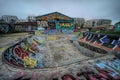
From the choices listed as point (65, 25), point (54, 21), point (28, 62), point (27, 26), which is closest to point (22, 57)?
point (28, 62)

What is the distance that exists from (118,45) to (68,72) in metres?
10.4

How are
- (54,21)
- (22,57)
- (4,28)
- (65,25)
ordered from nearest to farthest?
(22,57) < (4,28) < (65,25) < (54,21)

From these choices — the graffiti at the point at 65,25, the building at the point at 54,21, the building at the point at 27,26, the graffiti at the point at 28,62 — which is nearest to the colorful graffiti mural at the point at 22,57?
the graffiti at the point at 28,62

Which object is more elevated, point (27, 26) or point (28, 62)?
point (27, 26)

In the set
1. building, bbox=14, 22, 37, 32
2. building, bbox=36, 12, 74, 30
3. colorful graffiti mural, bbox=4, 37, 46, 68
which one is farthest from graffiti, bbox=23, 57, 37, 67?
building, bbox=14, 22, 37, 32

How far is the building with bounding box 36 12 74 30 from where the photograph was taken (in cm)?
3862

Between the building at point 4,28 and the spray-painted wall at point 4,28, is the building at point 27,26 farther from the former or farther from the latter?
the spray-painted wall at point 4,28

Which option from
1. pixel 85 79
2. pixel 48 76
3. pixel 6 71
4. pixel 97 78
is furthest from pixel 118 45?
pixel 6 71

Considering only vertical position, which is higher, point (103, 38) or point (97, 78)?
point (103, 38)

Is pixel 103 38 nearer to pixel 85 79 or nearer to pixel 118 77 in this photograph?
pixel 118 77

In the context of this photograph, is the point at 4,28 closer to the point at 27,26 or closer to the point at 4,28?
the point at 4,28

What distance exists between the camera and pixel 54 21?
131 feet

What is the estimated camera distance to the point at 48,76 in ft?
20.6

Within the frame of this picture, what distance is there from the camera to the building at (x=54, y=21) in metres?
38.6
